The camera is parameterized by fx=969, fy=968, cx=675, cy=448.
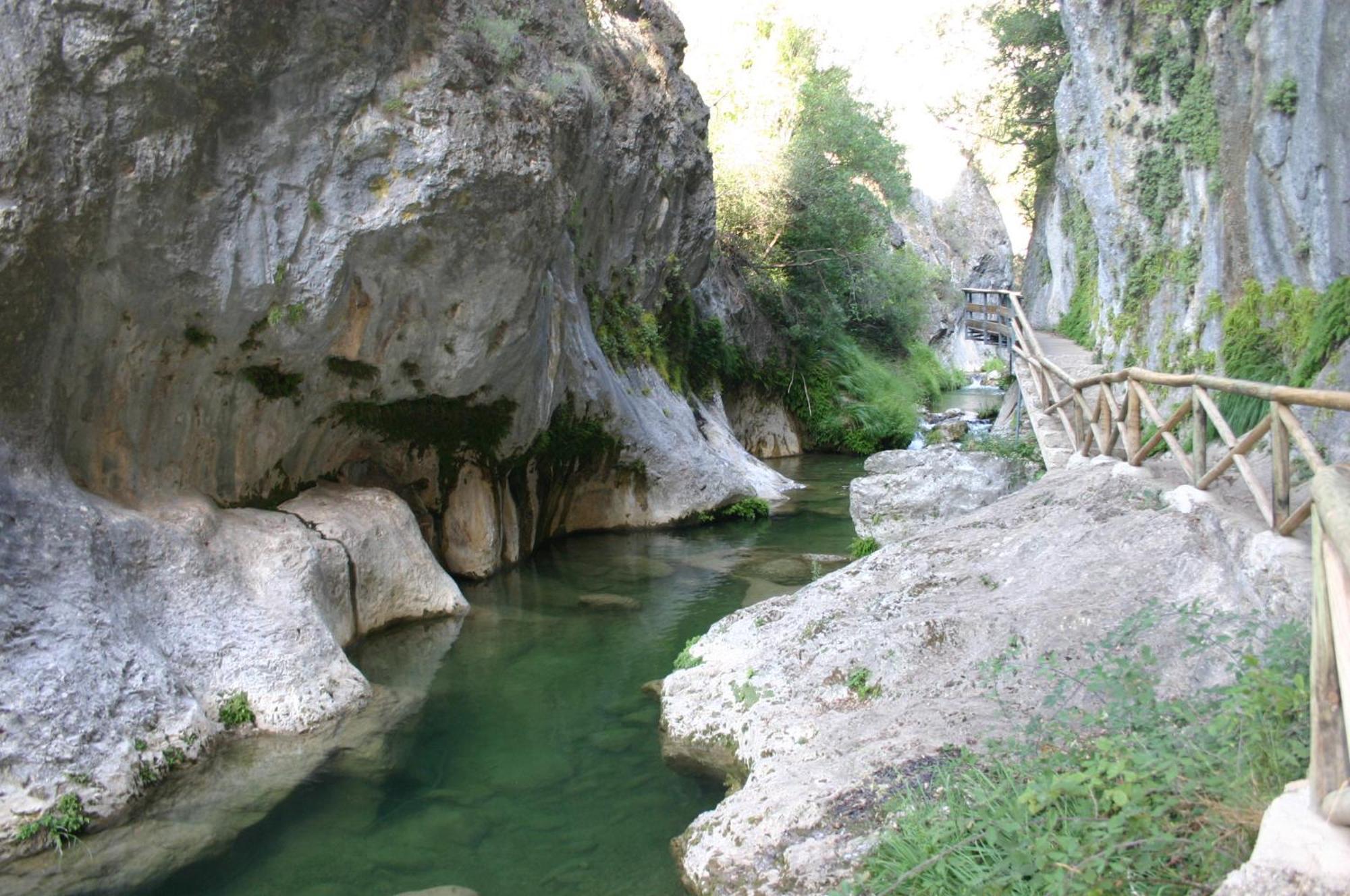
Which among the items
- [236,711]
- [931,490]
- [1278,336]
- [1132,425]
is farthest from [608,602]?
[1278,336]

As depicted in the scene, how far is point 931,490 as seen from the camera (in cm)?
1255

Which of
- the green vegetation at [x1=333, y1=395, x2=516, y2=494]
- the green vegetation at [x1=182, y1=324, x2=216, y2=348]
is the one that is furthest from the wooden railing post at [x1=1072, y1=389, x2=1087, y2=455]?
Result: the green vegetation at [x1=182, y1=324, x2=216, y2=348]

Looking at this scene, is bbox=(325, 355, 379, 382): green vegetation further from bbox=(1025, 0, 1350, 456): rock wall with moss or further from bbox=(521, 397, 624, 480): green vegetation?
bbox=(1025, 0, 1350, 456): rock wall with moss

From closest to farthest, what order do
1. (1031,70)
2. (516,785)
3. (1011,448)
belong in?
(516,785) < (1011,448) < (1031,70)

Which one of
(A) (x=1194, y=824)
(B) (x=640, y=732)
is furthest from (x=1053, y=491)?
(A) (x=1194, y=824)

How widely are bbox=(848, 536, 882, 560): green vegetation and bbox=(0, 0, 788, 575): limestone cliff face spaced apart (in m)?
4.59

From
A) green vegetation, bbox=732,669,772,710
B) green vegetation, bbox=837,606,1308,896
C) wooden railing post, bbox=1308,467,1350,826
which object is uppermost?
wooden railing post, bbox=1308,467,1350,826

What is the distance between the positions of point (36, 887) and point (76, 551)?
2.47m

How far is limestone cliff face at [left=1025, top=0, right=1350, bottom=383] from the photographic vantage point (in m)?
9.86

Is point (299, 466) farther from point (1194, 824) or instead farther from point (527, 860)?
point (1194, 824)

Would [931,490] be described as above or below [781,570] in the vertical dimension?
above

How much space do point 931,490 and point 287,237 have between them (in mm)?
8207

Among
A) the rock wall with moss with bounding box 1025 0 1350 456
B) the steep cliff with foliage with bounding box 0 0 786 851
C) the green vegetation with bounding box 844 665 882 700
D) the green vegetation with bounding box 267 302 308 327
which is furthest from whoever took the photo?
Result: the rock wall with moss with bounding box 1025 0 1350 456

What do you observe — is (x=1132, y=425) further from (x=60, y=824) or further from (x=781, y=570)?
(x=60, y=824)
